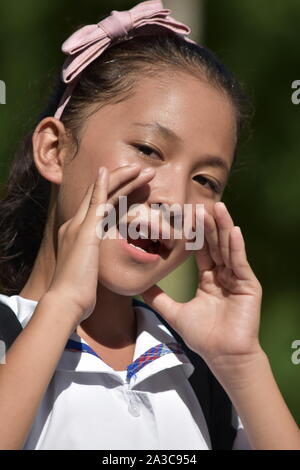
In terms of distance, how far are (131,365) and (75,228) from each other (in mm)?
292

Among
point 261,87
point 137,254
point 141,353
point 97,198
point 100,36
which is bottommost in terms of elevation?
point 261,87

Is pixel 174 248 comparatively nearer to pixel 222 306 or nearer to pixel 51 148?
pixel 222 306

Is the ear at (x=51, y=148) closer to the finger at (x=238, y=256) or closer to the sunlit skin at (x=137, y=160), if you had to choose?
the sunlit skin at (x=137, y=160)

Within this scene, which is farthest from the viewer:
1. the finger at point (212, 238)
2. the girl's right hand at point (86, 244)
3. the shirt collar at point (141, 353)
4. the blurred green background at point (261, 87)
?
the blurred green background at point (261, 87)

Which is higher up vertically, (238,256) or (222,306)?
(238,256)

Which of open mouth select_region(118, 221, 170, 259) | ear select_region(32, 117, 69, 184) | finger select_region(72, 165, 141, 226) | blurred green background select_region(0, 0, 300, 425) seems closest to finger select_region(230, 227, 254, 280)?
open mouth select_region(118, 221, 170, 259)

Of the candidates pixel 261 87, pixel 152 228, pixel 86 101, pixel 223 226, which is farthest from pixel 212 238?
pixel 261 87

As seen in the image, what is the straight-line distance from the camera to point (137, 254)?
1258 mm

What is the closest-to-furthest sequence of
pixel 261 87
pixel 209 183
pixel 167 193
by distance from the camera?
pixel 167 193 → pixel 209 183 → pixel 261 87

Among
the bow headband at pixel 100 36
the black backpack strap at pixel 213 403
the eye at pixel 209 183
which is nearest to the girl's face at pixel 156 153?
the eye at pixel 209 183

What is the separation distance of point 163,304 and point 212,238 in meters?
0.16

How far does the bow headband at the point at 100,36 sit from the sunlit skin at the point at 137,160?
0.34 ft

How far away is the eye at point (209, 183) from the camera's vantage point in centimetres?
134

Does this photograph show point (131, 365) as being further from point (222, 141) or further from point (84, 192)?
point (222, 141)
